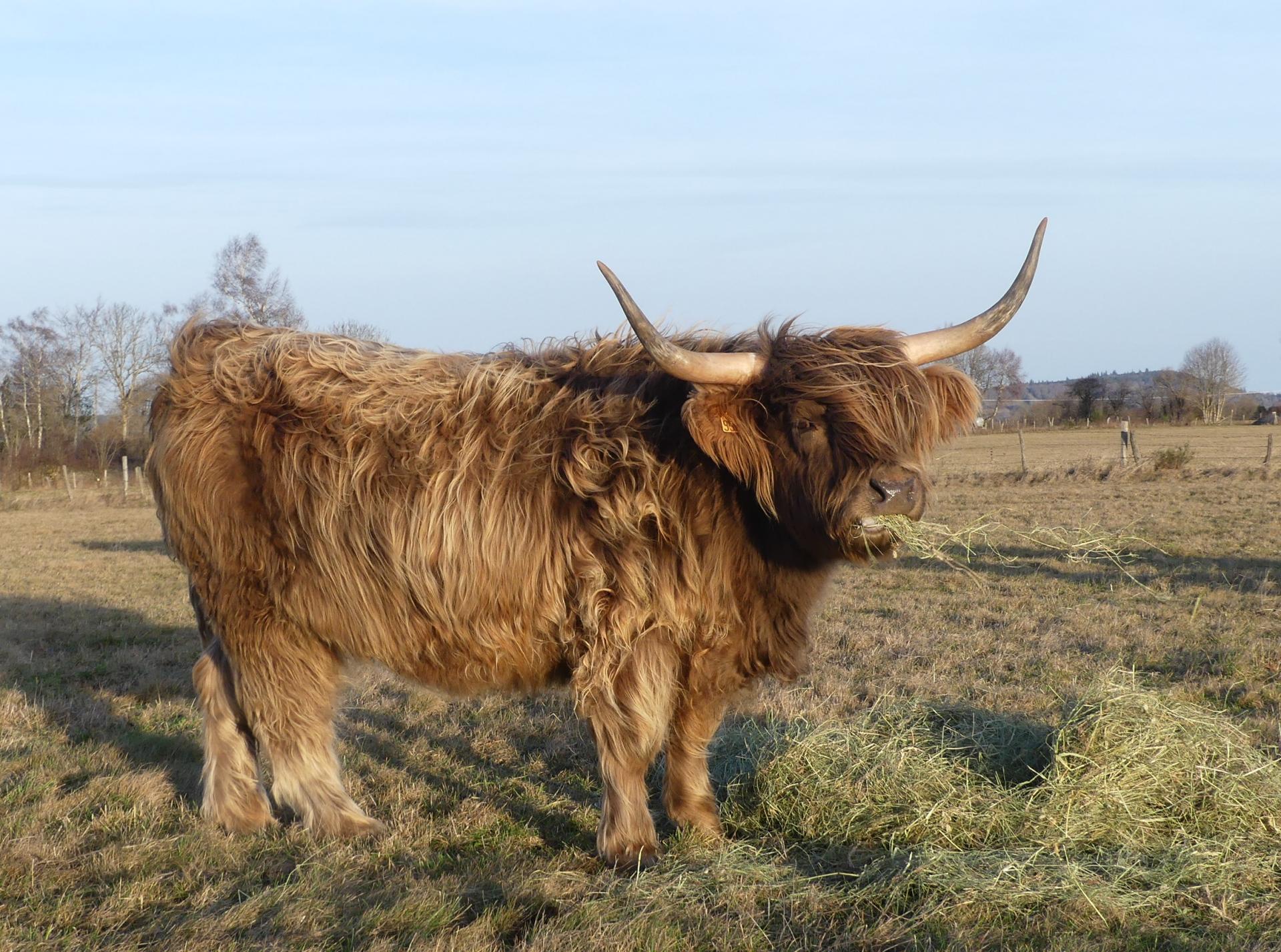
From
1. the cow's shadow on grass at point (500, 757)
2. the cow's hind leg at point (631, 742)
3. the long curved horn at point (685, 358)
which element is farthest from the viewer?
the cow's shadow on grass at point (500, 757)

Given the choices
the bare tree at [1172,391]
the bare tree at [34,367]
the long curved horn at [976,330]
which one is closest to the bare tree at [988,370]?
the long curved horn at [976,330]

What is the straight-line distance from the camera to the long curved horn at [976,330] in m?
3.83

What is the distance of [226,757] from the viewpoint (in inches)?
171

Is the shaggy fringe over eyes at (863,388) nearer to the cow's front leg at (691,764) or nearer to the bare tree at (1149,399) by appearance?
the cow's front leg at (691,764)

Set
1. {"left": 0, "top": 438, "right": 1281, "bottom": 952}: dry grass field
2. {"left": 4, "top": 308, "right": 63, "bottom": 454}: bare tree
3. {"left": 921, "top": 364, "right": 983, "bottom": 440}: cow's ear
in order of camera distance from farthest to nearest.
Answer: {"left": 4, "top": 308, "right": 63, "bottom": 454}: bare tree < {"left": 921, "top": 364, "right": 983, "bottom": 440}: cow's ear < {"left": 0, "top": 438, "right": 1281, "bottom": 952}: dry grass field

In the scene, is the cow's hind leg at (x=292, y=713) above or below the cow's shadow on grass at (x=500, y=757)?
above

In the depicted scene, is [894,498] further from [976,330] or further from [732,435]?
[976,330]

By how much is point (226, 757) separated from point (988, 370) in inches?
631

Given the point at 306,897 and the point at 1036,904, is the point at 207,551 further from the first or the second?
the point at 1036,904

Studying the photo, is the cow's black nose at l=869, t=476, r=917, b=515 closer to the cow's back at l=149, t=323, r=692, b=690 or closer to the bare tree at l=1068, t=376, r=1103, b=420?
the cow's back at l=149, t=323, r=692, b=690

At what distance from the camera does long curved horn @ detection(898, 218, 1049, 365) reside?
151 inches

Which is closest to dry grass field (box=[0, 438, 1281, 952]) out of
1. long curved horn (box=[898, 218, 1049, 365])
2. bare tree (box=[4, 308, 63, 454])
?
long curved horn (box=[898, 218, 1049, 365])

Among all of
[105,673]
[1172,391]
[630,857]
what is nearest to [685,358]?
[630,857]

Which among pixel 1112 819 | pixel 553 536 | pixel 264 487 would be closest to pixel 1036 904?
pixel 1112 819
